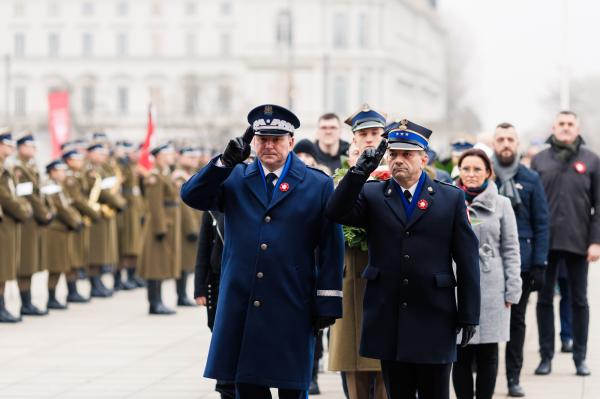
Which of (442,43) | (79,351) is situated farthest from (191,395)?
(442,43)

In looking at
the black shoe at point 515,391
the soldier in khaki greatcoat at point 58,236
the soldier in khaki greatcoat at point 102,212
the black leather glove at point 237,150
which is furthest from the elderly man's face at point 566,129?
the soldier in khaki greatcoat at point 102,212

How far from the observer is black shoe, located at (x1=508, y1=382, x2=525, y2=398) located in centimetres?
1066

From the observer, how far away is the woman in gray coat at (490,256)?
30.8 feet

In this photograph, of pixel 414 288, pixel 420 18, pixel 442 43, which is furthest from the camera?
pixel 442 43

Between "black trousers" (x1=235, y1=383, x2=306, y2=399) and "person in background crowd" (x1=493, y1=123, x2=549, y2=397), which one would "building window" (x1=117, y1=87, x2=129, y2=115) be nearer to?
"person in background crowd" (x1=493, y1=123, x2=549, y2=397)

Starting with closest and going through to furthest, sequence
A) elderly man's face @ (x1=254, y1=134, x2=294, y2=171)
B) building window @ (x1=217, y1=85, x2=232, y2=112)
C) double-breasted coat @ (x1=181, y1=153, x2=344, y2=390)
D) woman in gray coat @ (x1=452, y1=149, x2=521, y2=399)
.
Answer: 1. double-breasted coat @ (x1=181, y1=153, x2=344, y2=390)
2. elderly man's face @ (x1=254, y1=134, x2=294, y2=171)
3. woman in gray coat @ (x1=452, y1=149, x2=521, y2=399)
4. building window @ (x1=217, y1=85, x2=232, y2=112)

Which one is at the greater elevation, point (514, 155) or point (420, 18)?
point (420, 18)

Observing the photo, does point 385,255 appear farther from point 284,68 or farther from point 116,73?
point 116,73

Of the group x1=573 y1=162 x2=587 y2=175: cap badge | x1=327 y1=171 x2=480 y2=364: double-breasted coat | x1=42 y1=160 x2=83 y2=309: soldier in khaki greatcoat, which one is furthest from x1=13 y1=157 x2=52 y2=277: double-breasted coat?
x1=327 y1=171 x2=480 y2=364: double-breasted coat

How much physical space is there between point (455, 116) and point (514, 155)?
4613 inches

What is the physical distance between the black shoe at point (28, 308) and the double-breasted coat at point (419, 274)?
9.79 meters

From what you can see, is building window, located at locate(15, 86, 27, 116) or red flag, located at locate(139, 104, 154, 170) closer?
red flag, located at locate(139, 104, 154, 170)

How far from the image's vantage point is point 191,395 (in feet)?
35.7

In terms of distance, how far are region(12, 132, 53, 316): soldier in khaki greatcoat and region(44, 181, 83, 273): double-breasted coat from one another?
3.02ft
